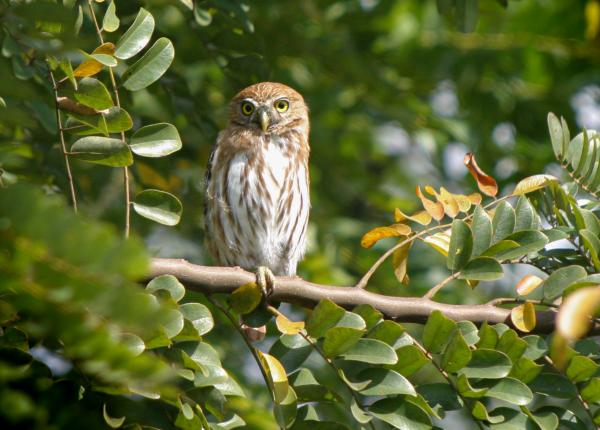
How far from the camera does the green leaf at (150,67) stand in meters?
2.60

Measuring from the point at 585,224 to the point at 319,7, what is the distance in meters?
3.16

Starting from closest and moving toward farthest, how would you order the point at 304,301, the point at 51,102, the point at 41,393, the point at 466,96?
the point at 41,393 < the point at 304,301 < the point at 51,102 < the point at 466,96

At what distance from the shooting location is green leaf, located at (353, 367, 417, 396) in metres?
2.42

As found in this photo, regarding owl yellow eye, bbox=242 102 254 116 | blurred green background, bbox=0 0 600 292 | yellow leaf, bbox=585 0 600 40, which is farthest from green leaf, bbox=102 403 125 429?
yellow leaf, bbox=585 0 600 40

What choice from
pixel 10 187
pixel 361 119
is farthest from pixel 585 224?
pixel 361 119

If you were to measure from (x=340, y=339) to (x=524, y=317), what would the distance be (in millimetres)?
574

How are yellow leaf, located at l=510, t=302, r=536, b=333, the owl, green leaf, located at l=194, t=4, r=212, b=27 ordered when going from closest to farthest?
yellow leaf, located at l=510, t=302, r=536, b=333
green leaf, located at l=194, t=4, r=212, b=27
the owl

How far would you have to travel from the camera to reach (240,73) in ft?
12.3

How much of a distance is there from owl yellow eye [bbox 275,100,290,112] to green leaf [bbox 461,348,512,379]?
2720 millimetres

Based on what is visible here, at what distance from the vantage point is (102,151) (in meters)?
2.48

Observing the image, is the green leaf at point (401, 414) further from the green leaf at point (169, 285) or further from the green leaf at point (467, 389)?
the green leaf at point (169, 285)

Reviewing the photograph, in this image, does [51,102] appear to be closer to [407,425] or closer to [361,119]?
[407,425]

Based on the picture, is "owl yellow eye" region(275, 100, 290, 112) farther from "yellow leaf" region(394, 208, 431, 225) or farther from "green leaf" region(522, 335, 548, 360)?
"green leaf" region(522, 335, 548, 360)

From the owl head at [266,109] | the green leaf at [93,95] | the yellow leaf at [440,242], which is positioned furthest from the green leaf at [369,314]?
the owl head at [266,109]
